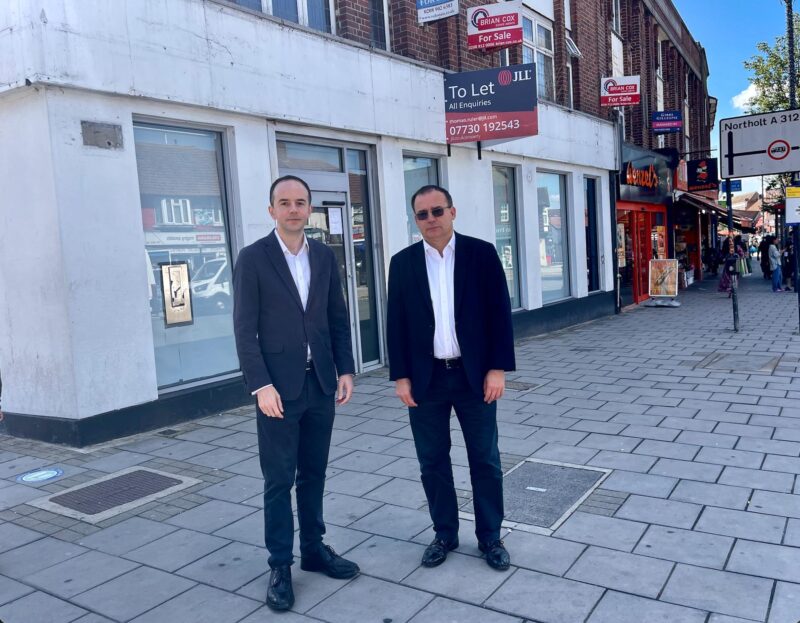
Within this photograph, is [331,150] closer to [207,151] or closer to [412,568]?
[207,151]

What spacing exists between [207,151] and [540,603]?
5.96 meters

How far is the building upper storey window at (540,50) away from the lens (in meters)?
14.0

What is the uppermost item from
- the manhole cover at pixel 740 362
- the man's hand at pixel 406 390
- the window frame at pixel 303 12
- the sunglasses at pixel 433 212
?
the window frame at pixel 303 12

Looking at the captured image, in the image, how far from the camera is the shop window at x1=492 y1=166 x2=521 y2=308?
12742 millimetres

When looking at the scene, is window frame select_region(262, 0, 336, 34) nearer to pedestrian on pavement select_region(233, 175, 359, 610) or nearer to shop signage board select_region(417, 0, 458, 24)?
shop signage board select_region(417, 0, 458, 24)

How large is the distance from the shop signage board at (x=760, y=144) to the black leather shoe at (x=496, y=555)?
9328 millimetres

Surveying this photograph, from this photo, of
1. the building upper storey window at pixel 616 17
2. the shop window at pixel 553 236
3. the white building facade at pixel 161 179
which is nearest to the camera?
the white building facade at pixel 161 179

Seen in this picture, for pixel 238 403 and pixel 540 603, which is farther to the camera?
pixel 238 403

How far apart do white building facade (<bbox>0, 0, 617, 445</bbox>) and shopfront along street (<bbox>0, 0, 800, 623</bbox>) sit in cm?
3

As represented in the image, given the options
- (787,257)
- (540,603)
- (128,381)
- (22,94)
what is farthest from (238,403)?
(787,257)

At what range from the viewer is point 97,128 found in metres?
6.25

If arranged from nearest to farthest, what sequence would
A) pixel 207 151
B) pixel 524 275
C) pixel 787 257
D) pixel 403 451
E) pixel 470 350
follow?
1. pixel 470 350
2. pixel 403 451
3. pixel 207 151
4. pixel 524 275
5. pixel 787 257

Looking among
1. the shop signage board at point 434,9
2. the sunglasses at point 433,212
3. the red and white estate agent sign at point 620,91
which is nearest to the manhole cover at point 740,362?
the shop signage board at point 434,9

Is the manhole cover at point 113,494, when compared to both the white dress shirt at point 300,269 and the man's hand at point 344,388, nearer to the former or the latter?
the man's hand at point 344,388
